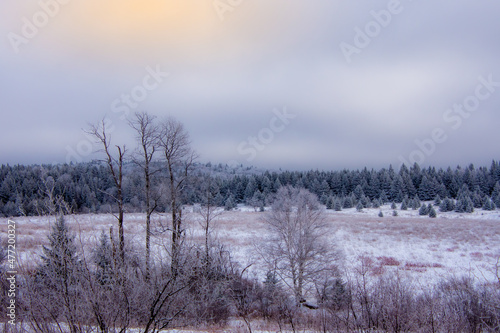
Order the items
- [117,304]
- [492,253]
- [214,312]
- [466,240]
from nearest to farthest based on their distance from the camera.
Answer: [117,304], [214,312], [492,253], [466,240]

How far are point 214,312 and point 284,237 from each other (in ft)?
27.5

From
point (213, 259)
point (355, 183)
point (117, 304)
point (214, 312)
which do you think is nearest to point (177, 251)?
point (117, 304)

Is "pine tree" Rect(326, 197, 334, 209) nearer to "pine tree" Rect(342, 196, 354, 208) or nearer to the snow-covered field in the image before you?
"pine tree" Rect(342, 196, 354, 208)

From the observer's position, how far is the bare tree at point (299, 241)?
66.8ft

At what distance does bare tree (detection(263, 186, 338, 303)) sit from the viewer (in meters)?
20.4

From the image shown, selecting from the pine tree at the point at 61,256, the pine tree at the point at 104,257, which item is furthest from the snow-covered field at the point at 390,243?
the pine tree at the point at 61,256

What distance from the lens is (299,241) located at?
21016 mm

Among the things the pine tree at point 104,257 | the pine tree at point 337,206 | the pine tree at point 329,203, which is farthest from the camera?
the pine tree at point 329,203

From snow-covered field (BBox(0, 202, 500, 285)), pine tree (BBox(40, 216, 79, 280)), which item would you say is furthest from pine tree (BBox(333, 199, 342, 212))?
pine tree (BBox(40, 216, 79, 280))

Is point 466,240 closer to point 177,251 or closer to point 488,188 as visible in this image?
point 177,251

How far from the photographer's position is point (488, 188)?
71.9 meters
